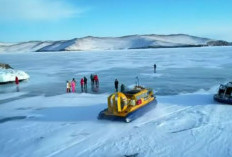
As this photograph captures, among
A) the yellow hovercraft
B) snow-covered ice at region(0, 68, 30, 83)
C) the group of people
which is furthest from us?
snow-covered ice at region(0, 68, 30, 83)

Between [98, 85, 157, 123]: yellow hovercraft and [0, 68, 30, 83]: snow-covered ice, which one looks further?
[0, 68, 30, 83]: snow-covered ice

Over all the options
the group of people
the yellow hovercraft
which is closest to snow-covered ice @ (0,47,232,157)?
the yellow hovercraft

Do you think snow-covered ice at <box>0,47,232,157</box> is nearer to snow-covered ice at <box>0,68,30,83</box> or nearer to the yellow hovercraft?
the yellow hovercraft

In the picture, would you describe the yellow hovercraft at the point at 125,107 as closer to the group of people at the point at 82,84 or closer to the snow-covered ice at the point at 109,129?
the snow-covered ice at the point at 109,129

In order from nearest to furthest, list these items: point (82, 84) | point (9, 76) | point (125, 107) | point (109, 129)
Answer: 1. point (109, 129)
2. point (125, 107)
3. point (82, 84)
4. point (9, 76)

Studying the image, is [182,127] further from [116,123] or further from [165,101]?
[165,101]

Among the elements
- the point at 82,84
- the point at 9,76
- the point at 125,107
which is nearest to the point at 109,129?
the point at 125,107

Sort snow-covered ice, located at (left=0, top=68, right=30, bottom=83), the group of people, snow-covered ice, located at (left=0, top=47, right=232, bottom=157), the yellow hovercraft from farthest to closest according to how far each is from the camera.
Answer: snow-covered ice, located at (left=0, top=68, right=30, bottom=83) → the group of people → the yellow hovercraft → snow-covered ice, located at (left=0, top=47, right=232, bottom=157)

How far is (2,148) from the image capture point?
7.79 m

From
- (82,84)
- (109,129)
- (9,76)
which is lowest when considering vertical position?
(109,129)

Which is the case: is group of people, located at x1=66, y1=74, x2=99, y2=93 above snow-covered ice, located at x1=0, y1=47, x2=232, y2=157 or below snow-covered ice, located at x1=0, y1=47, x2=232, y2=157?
above

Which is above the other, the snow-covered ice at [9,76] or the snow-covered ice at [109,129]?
the snow-covered ice at [9,76]

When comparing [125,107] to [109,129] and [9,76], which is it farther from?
[9,76]

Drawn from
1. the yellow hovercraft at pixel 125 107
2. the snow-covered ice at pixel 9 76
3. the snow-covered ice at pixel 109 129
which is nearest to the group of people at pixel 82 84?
the snow-covered ice at pixel 109 129
